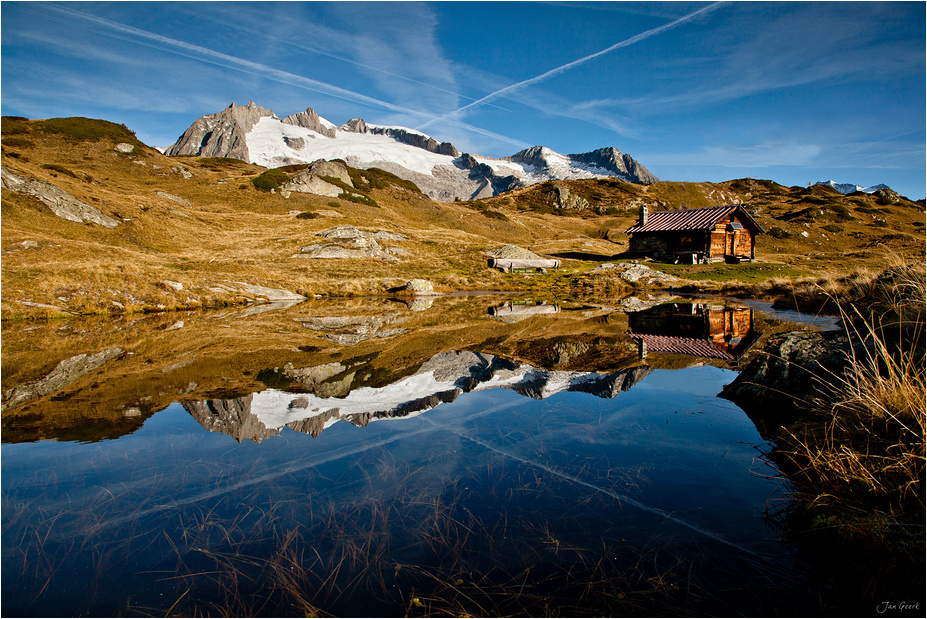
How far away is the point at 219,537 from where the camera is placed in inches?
187

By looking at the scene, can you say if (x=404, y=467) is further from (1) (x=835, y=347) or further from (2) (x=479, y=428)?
Answer: (1) (x=835, y=347)

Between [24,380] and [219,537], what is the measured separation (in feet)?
30.7

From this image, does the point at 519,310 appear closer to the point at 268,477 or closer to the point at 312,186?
the point at 268,477

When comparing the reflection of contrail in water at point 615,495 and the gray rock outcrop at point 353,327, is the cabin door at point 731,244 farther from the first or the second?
the reflection of contrail in water at point 615,495

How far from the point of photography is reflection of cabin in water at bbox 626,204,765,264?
47.1 metres

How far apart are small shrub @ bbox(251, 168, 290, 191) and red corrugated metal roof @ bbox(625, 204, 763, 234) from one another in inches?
2005

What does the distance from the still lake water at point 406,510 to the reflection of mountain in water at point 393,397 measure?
0.23 feet

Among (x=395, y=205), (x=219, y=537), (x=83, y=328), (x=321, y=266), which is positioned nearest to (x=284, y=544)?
(x=219, y=537)

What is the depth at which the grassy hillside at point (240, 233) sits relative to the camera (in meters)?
26.4

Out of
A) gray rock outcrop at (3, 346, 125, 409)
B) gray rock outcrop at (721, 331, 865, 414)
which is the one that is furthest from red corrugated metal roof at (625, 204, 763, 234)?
gray rock outcrop at (3, 346, 125, 409)

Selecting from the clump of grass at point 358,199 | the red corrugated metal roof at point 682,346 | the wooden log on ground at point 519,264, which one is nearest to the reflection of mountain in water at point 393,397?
the red corrugated metal roof at point 682,346

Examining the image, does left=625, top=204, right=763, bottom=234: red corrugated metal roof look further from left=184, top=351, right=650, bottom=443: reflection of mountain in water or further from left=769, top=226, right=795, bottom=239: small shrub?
left=184, top=351, right=650, bottom=443: reflection of mountain in water

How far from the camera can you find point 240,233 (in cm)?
4850

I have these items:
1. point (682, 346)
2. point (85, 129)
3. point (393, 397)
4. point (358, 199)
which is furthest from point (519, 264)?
point (85, 129)
